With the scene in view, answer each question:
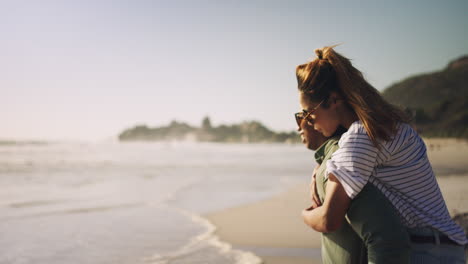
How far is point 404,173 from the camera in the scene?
1.60 meters

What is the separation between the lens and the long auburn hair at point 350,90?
154 centimetres

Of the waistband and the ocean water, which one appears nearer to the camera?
the waistband

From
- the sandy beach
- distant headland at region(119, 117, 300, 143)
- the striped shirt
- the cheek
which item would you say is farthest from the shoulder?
distant headland at region(119, 117, 300, 143)

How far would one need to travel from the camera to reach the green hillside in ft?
115

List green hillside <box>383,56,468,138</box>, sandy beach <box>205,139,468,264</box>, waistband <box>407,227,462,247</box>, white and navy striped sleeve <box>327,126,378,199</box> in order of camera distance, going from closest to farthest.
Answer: white and navy striped sleeve <box>327,126,378,199</box>
waistband <box>407,227,462,247</box>
sandy beach <box>205,139,468,264</box>
green hillside <box>383,56,468,138</box>

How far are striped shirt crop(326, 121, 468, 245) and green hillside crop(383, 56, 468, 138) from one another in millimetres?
25410

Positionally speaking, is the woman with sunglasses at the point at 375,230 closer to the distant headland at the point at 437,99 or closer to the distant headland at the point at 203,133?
the distant headland at the point at 437,99

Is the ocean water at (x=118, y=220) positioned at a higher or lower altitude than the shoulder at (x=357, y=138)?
lower

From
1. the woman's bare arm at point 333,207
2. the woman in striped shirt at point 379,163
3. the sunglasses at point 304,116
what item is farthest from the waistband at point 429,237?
the sunglasses at point 304,116

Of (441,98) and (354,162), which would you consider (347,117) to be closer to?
(354,162)

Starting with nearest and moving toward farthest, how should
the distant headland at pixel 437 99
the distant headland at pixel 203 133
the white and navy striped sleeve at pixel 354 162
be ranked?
the white and navy striped sleeve at pixel 354 162 → the distant headland at pixel 437 99 → the distant headland at pixel 203 133

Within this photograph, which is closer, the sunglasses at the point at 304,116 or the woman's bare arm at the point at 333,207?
the woman's bare arm at the point at 333,207

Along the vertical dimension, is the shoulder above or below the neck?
below

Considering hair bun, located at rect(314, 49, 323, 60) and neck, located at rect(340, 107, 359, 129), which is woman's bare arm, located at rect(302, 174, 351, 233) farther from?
hair bun, located at rect(314, 49, 323, 60)
